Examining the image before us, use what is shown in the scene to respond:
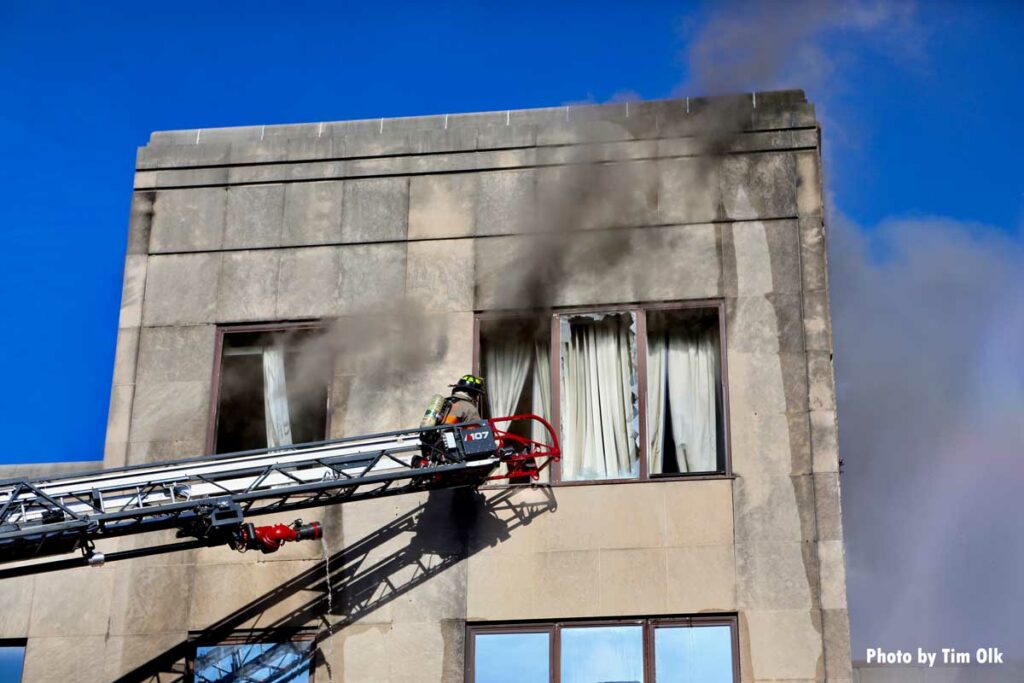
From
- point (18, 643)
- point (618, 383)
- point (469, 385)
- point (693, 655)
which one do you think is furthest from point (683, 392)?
point (18, 643)

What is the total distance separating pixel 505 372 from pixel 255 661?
4807mm

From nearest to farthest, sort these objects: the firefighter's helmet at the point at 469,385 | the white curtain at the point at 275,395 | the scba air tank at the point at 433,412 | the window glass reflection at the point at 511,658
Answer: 1. the window glass reflection at the point at 511,658
2. the scba air tank at the point at 433,412
3. the firefighter's helmet at the point at 469,385
4. the white curtain at the point at 275,395

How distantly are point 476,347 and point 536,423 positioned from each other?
49.1 inches

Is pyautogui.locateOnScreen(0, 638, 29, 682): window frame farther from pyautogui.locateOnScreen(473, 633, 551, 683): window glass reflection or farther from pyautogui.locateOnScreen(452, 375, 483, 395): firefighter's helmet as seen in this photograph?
pyautogui.locateOnScreen(452, 375, 483, 395): firefighter's helmet

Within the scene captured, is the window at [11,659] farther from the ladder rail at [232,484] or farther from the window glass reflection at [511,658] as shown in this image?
the window glass reflection at [511,658]

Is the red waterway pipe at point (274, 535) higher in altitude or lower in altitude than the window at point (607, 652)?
higher

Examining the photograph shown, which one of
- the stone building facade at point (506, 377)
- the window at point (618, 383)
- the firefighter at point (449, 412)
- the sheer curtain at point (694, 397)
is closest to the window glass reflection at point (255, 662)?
the stone building facade at point (506, 377)

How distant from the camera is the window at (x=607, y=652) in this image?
17344 millimetres

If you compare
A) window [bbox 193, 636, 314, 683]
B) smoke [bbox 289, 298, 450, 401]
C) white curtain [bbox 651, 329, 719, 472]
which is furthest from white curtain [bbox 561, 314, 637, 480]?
window [bbox 193, 636, 314, 683]

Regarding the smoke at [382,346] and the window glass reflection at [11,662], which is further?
the smoke at [382,346]

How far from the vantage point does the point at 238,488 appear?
17547mm

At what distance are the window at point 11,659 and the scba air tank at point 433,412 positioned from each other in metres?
5.83

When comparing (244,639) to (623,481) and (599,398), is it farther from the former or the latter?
(599,398)

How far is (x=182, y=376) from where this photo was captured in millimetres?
19875
